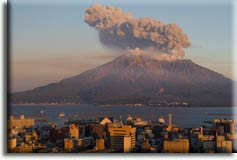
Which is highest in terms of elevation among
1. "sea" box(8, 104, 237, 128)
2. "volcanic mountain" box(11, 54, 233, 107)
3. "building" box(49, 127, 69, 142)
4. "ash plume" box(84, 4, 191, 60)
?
"ash plume" box(84, 4, 191, 60)

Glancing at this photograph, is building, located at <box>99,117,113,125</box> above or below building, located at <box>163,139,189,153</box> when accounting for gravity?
above

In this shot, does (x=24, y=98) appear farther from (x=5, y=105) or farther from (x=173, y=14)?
(x=173, y=14)

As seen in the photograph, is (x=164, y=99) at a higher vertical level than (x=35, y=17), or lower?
lower

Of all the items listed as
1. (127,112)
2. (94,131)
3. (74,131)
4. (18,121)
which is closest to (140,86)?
(127,112)

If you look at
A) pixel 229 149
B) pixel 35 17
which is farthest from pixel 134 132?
pixel 35 17

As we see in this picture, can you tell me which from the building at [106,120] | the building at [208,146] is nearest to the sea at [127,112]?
the building at [106,120]

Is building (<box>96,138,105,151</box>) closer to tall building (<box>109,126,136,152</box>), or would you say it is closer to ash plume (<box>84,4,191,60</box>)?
tall building (<box>109,126,136,152</box>)

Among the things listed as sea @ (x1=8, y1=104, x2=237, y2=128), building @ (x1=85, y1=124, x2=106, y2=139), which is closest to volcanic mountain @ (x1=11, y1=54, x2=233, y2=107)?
sea @ (x1=8, y1=104, x2=237, y2=128)

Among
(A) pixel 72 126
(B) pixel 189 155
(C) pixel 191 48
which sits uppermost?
(C) pixel 191 48
